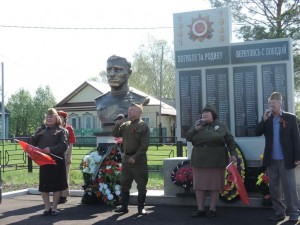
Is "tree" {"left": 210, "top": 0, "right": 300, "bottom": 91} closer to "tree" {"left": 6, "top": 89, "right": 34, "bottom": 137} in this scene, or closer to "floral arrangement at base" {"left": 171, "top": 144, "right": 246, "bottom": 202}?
"floral arrangement at base" {"left": 171, "top": 144, "right": 246, "bottom": 202}

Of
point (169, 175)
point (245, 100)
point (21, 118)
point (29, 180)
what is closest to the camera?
point (245, 100)

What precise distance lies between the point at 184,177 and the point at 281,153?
1.80 m

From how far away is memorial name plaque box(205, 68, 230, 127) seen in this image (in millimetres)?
7730

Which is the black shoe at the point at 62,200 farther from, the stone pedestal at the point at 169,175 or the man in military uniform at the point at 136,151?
the stone pedestal at the point at 169,175

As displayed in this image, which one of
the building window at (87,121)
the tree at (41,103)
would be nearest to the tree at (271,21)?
the building window at (87,121)

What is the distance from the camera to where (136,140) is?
6.76 metres

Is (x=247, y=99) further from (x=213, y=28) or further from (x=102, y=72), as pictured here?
(x=102, y=72)

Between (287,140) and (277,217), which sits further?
(277,217)

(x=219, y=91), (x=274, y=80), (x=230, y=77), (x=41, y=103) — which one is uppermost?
(x=41, y=103)

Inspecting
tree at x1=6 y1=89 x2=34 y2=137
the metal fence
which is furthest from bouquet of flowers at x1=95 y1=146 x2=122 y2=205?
tree at x1=6 y1=89 x2=34 y2=137

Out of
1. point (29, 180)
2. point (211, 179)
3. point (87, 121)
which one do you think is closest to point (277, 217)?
point (211, 179)

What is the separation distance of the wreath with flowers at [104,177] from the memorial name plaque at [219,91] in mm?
1767

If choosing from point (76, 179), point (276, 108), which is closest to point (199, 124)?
point (276, 108)

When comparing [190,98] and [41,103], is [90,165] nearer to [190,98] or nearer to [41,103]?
[190,98]
